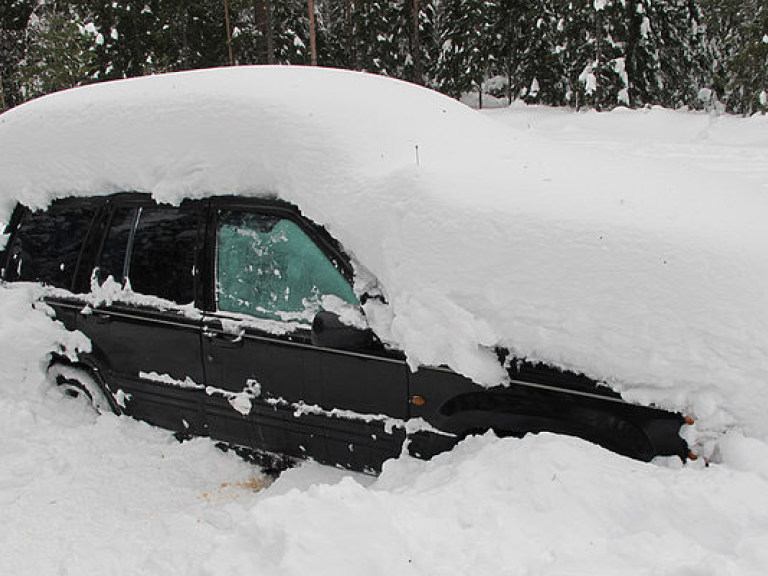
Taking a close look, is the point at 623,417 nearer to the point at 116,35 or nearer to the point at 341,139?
the point at 341,139

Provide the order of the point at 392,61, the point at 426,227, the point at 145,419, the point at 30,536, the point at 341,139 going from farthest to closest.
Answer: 1. the point at 392,61
2. the point at 145,419
3. the point at 341,139
4. the point at 30,536
5. the point at 426,227

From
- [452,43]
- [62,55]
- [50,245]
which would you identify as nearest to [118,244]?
[50,245]

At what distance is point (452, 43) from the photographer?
109 ft

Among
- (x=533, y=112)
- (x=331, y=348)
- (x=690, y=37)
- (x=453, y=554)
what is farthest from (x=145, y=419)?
(x=690, y=37)

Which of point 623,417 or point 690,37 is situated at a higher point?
point 690,37

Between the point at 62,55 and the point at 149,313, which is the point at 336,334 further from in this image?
the point at 62,55

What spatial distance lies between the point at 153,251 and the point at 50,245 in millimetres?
947

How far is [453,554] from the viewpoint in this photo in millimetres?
2066

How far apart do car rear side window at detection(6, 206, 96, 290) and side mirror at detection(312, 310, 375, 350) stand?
1.90m

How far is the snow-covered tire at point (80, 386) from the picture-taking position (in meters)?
4.07

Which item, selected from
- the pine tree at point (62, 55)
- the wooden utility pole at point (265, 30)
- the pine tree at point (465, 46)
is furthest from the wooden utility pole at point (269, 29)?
the pine tree at point (465, 46)

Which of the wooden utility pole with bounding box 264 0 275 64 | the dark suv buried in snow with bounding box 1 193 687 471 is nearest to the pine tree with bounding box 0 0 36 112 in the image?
the wooden utility pole with bounding box 264 0 275 64

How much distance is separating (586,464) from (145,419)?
2.74m

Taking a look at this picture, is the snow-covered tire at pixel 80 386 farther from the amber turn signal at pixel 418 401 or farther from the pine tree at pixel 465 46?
the pine tree at pixel 465 46
